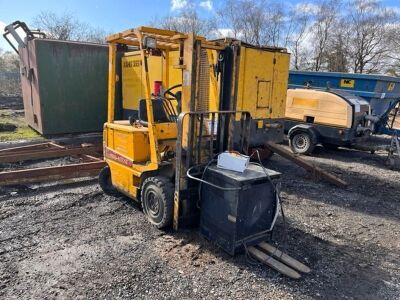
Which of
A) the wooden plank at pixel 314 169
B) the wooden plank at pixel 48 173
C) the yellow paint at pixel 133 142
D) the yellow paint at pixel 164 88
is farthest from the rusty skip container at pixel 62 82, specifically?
the wooden plank at pixel 314 169

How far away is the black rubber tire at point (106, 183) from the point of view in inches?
215

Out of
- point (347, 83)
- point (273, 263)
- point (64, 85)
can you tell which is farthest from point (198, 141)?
point (347, 83)

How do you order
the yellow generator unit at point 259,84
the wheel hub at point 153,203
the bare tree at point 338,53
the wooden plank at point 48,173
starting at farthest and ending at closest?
the bare tree at point 338,53
the yellow generator unit at point 259,84
the wooden plank at point 48,173
the wheel hub at point 153,203

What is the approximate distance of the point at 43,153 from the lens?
7.26 metres

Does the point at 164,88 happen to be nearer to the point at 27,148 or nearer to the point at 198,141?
the point at 198,141

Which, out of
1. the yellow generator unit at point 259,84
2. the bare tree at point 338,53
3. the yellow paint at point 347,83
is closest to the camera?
the yellow generator unit at point 259,84

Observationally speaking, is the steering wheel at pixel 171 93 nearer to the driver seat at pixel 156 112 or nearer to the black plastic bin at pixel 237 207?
the driver seat at pixel 156 112

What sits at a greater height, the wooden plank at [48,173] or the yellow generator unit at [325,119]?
the yellow generator unit at [325,119]

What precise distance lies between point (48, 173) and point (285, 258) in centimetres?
428

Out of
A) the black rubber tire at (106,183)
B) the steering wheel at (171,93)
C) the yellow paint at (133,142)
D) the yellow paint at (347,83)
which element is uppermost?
the yellow paint at (347,83)

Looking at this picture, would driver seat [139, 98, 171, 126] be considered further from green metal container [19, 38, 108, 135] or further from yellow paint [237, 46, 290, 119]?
green metal container [19, 38, 108, 135]

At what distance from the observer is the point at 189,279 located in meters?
3.29

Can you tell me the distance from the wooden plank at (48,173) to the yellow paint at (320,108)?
5.33m

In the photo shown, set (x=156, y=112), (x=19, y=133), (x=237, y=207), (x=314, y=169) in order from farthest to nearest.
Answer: (x=19, y=133) → (x=314, y=169) → (x=156, y=112) → (x=237, y=207)
